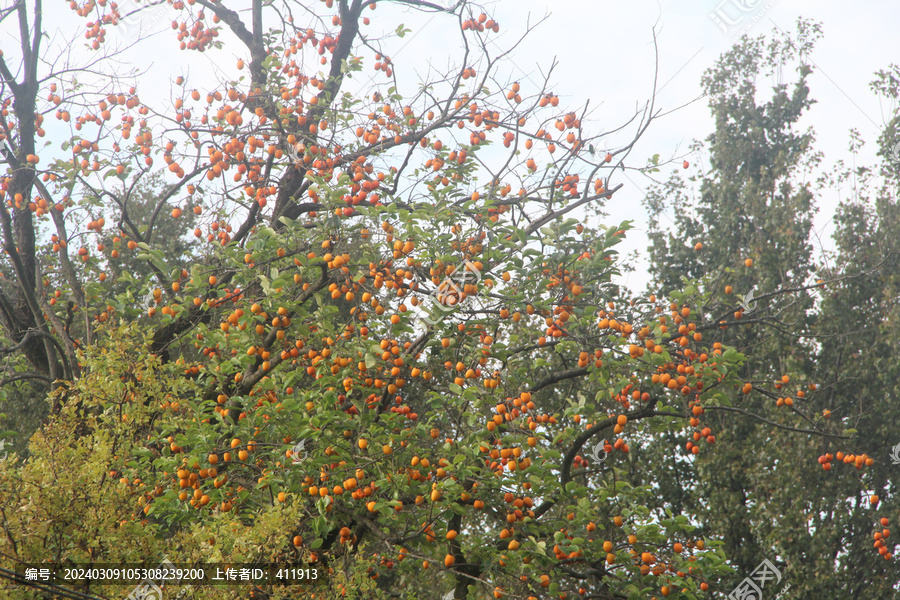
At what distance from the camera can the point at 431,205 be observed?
5.49 m

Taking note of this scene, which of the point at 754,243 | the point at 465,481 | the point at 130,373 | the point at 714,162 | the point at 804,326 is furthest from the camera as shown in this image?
the point at 714,162

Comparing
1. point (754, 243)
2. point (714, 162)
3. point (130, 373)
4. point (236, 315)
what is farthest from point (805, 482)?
point (130, 373)

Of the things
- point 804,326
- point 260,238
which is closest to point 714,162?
point 804,326

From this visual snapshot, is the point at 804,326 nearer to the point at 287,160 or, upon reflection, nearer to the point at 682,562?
the point at 682,562

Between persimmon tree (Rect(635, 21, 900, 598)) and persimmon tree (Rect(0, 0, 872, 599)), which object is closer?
persimmon tree (Rect(0, 0, 872, 599))

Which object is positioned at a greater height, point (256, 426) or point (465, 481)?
point (256, 426)

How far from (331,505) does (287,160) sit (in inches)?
145

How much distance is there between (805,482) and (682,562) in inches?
349

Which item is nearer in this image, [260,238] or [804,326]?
[260,238]

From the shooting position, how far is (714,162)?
1806 centimetres

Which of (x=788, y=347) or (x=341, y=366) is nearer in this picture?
(x=341, y=366)

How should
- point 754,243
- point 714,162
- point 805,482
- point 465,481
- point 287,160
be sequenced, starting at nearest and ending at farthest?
1. point 465,481
2. point 287,160
3. point 805,482
4. point 754,243
5. point 714,162

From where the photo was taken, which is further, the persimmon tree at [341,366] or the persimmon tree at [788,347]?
the persimmon tree at [788,347]

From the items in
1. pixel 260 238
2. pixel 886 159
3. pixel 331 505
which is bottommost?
pixel 331 505
